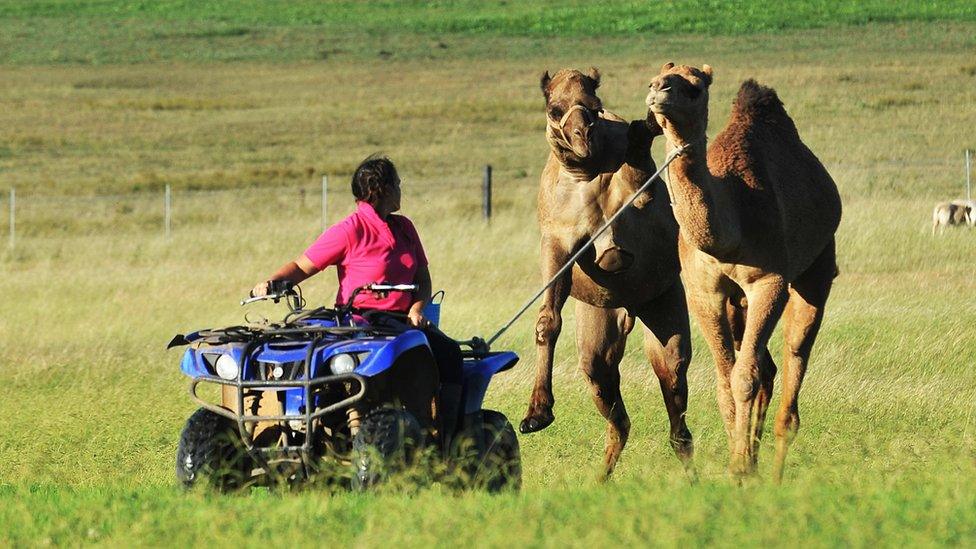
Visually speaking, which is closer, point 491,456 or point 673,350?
point 491,456

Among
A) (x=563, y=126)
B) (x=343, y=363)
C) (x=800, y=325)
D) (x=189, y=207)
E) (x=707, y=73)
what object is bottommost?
(x=189, y=207)

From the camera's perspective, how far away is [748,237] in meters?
8.18

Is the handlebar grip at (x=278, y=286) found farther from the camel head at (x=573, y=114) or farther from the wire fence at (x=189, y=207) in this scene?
the wire fence at (x=189, y=207)

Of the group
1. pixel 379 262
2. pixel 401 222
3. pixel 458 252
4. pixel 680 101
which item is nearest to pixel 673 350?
pixel 401 222

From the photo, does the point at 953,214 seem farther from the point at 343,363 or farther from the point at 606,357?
the point at 343,363

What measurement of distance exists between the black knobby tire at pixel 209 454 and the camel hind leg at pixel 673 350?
2507 mm

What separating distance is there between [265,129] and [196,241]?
83.6ft

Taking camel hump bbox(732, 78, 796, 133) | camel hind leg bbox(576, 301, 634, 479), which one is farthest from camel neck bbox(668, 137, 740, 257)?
camel hump bbox(732, 78, 796, 133)

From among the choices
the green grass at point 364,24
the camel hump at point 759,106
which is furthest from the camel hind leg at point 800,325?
the green grass at point 364,24

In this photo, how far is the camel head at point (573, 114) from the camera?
765cm

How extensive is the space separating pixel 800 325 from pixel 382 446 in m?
3.25

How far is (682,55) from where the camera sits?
53.5 metres

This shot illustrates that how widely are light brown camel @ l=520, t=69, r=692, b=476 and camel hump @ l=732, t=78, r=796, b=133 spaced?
887 millimetres

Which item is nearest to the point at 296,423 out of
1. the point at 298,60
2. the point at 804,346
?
the point at 804,346
